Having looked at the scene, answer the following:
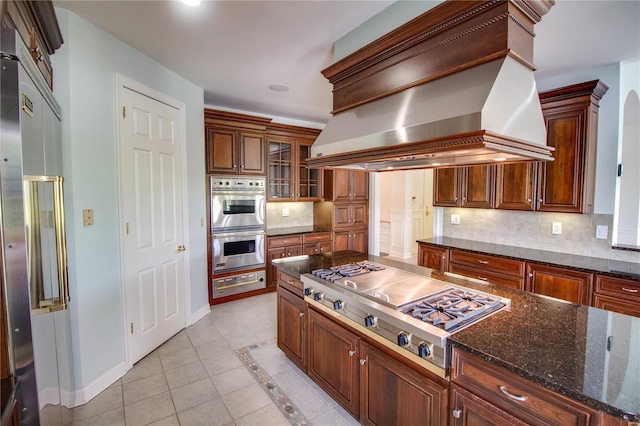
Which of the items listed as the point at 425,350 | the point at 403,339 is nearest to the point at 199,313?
the point at 403,339

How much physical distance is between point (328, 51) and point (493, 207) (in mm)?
2409

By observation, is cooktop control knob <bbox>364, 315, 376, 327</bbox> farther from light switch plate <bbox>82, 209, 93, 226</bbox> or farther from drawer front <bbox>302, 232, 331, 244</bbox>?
drawer front <bbox>302, 232, 331, 244</bbox>

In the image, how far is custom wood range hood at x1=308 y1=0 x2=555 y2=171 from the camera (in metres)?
1.34

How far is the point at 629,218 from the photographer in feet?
8.96

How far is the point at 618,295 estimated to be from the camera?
2398 millimetres

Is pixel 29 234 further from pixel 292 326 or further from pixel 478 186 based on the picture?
pixel 478 186

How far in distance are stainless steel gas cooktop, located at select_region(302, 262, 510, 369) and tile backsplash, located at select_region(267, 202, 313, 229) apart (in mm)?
2787

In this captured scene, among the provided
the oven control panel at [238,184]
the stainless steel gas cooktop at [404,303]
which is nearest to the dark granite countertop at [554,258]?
the stainless steel gas cooktop at [404,303]

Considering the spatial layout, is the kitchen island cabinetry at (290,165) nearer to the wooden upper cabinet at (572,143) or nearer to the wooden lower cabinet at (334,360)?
the wooden lower cabinet at (334,360)

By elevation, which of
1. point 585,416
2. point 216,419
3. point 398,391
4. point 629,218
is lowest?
point 216,419

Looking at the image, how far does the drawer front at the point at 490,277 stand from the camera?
9.78 ft

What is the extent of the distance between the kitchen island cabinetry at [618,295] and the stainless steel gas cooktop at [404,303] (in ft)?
4.83

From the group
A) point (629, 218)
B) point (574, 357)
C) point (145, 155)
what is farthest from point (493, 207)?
point (145, 155)

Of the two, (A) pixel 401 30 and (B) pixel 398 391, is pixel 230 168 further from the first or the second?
(B) pixel 398 391
